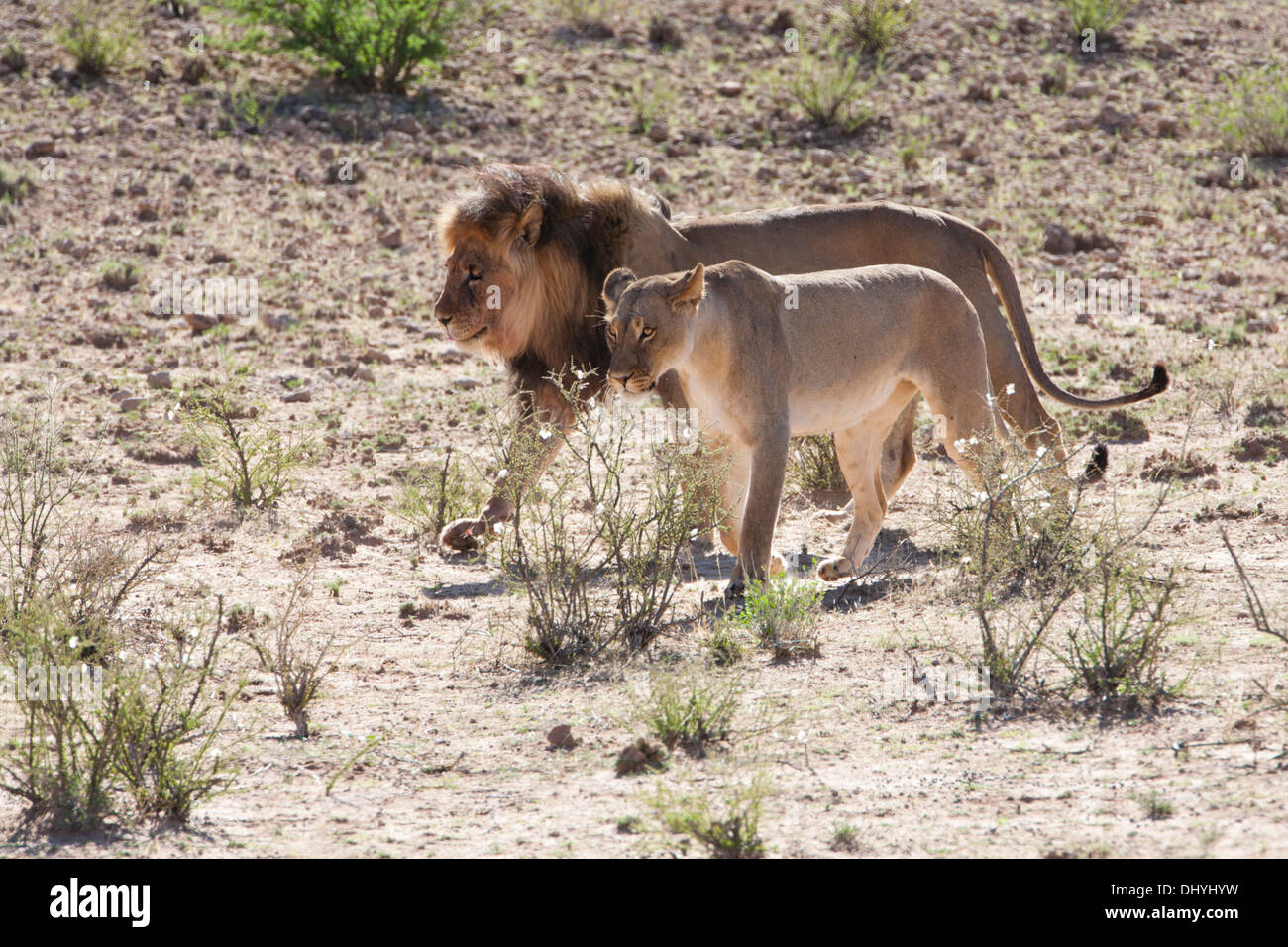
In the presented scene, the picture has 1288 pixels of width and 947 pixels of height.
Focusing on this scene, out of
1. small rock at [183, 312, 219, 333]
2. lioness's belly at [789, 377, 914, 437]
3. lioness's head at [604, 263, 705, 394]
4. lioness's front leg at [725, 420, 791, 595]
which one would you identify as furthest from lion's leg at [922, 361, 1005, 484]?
small rock at [183, 312, 219, 333]

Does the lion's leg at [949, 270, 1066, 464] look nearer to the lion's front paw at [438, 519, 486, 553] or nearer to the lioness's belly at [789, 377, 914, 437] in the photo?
the lioness's belly at [789, 377, 914, 437]

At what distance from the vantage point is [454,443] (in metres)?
9.52

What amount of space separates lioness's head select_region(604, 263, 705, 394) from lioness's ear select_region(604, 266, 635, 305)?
13 centimetres

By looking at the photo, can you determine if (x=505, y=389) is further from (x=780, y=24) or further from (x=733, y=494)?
(x=780, y=24)

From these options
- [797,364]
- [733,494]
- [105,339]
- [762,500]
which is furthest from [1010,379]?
[105,339]

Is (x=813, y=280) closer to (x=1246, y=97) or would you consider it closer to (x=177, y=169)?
(x=177, y=169)

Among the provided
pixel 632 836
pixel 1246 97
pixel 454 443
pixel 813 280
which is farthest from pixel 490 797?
pixel 1246 97

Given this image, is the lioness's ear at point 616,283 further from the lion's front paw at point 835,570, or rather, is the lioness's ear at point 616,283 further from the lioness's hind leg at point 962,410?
the lion's front paw at point 835,570

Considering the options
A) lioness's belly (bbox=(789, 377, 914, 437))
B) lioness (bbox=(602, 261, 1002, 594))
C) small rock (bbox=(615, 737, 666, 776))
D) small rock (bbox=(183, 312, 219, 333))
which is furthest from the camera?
small rock (bbox=(183, 312, 219, 333))

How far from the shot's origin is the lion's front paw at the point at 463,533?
7.62 m

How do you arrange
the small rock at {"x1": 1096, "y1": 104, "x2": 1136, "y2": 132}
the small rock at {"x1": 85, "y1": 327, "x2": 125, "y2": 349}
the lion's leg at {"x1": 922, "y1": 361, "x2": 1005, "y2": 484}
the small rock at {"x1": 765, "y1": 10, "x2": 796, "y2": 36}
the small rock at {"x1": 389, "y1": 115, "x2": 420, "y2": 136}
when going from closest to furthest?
the lion's leg at {"x1": 922, "y1": 361, "x2": 1005, "y2": 484} < the small rock at {"x1": 85, "y1": 327, "x2": 125, "y2": 349} < the small rock at {"x1": 389, "y1": 115, "x2": 420, "y2": 136} < the small rock at {"x1": 1096, "y1": 104, "x2": 1136, "y2": 132} < the small rock at {"x1": 765, "y1": 10, "x2": 796, "y2": 36}

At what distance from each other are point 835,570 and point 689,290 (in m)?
1.87

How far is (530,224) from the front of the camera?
7660mm

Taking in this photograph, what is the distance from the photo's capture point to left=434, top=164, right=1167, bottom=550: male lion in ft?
25.0
